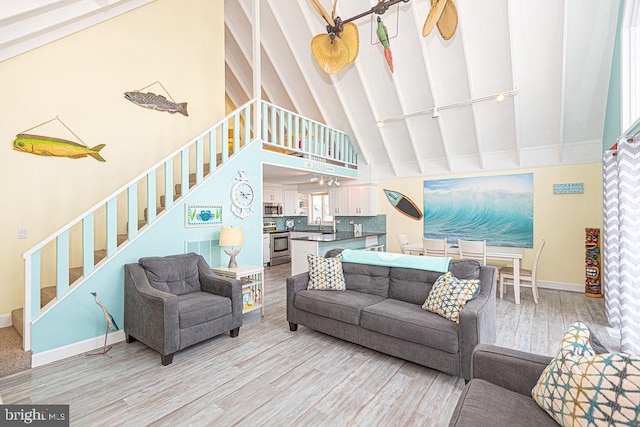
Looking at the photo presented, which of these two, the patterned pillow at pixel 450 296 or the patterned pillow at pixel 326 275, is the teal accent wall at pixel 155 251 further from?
the patterned pillow at pixel 450 296

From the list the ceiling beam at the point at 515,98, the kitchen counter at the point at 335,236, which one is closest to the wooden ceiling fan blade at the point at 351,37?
the ceiling beam at the point at 515,98

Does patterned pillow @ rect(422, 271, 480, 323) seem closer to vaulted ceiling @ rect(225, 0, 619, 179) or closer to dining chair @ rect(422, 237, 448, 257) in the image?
dining chair @ rect(422, 237, 448, 257)

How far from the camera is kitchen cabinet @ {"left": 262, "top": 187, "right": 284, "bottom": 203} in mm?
8516

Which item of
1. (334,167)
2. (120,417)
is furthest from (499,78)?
(120,417)

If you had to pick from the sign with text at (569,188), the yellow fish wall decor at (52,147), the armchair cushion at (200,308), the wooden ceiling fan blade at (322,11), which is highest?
the wooden ceiling fan blade at (322,11)

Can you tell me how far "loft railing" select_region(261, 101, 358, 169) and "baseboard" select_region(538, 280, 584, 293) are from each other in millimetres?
4698

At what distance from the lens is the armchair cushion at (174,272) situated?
3.42m

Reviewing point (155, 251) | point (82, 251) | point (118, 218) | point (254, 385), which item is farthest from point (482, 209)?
point (82, 251)

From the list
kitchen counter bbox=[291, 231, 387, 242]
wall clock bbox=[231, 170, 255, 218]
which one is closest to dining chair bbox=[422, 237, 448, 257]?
kitchen counter bbox=[291, 231, 387, 242]

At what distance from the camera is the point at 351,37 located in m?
2.94

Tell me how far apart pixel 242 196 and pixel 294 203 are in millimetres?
4586

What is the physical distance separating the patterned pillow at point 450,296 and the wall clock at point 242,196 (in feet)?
9.79

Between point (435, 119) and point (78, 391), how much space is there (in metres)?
6.57

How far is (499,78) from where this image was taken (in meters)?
5.03
